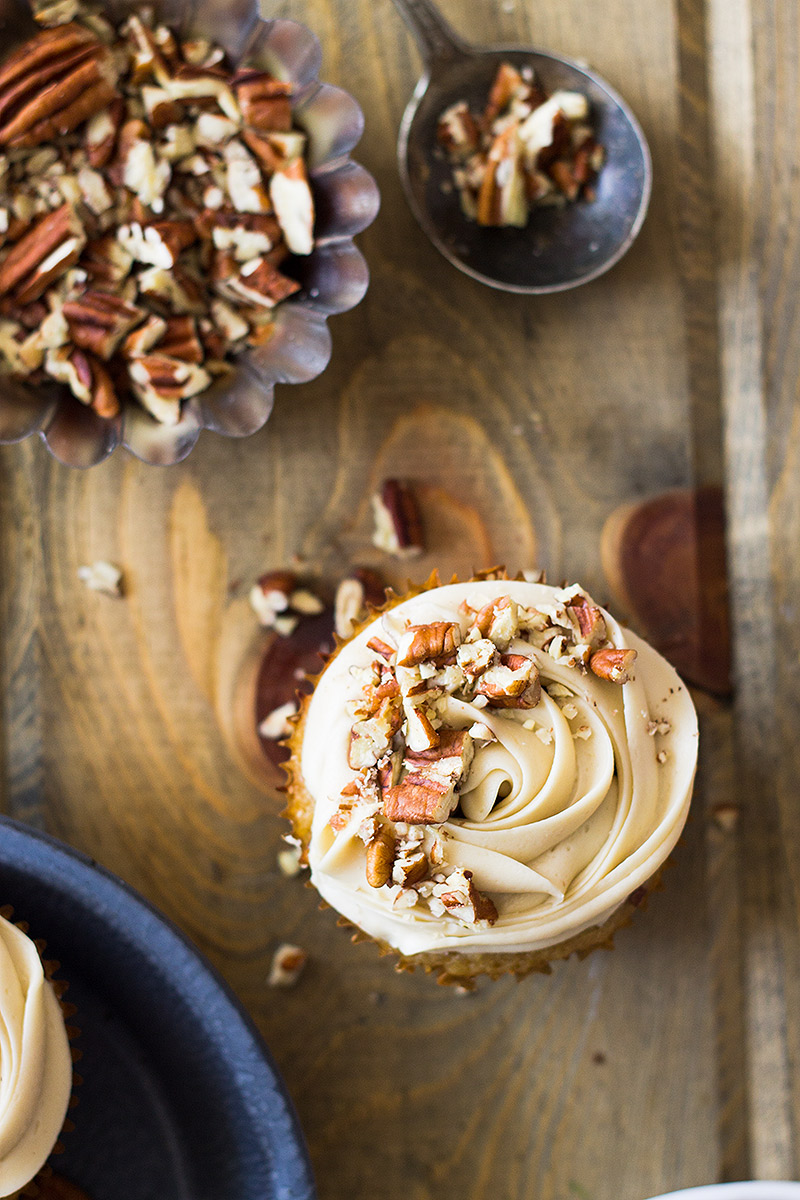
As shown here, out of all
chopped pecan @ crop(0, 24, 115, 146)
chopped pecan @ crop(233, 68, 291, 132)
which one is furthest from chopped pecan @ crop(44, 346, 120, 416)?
chopped pecan @ crop(233, 68, 291, 132)

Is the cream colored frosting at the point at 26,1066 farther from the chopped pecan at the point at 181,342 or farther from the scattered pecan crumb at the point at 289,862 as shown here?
the chopped pecan at the point at 181,342

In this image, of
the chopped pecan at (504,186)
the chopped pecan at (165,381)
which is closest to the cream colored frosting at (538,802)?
the chopped pecan at (165,381)

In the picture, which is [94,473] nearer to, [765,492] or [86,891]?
[86,891]

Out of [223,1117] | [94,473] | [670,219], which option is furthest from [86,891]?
[670,219]

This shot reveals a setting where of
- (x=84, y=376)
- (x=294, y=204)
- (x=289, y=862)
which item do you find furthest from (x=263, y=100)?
(x=289, y=862)

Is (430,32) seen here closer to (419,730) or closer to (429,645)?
(429,645)
